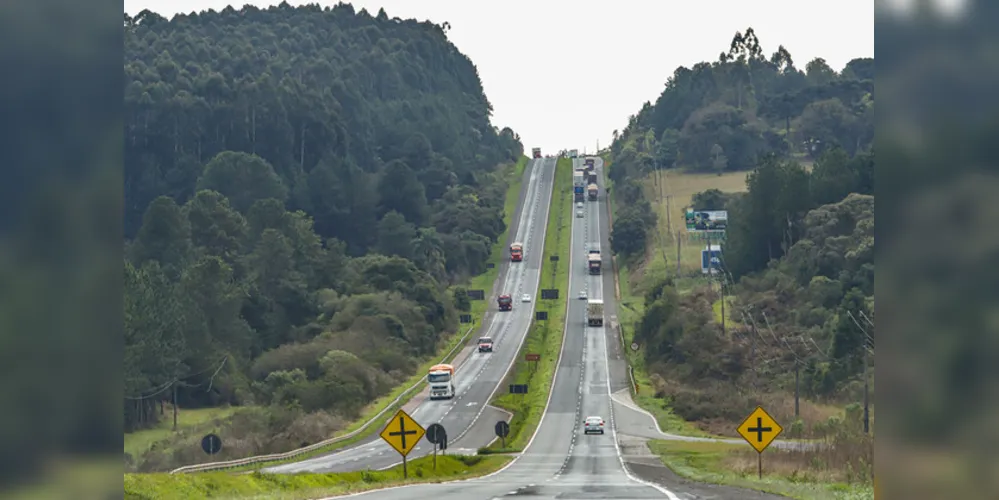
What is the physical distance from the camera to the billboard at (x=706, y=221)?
184000mm

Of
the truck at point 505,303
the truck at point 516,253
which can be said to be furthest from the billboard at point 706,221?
the truck at point 505,303

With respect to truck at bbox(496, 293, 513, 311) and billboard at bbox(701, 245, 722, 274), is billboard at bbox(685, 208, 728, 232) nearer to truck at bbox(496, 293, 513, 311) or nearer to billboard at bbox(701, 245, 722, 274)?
billboard at bbox(701, 245, 722, 274)

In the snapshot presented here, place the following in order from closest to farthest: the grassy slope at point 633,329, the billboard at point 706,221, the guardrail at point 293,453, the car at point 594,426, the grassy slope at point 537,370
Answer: the guardrail at point 293,453, the car at point 594,426, the grassy slope at point 537,370, the grassy slope at point 633,329, the billboard at point 706,221

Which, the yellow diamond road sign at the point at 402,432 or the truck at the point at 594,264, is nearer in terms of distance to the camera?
the yellow diamond road sign at the point at 402,432

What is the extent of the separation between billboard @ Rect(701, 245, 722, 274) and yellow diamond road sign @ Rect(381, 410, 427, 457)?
123 m

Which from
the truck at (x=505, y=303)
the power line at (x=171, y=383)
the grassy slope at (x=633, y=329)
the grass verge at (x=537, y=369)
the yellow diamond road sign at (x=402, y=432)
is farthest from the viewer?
the truck at (x=505, y=303)

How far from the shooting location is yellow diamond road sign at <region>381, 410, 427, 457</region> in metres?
38.6

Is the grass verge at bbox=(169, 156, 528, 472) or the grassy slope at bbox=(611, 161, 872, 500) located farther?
the grass verge at bbox=(169, 156, 528, 472)

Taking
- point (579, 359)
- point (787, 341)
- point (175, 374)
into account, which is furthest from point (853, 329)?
point (175, 374)

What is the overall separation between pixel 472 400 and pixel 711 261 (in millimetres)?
60542

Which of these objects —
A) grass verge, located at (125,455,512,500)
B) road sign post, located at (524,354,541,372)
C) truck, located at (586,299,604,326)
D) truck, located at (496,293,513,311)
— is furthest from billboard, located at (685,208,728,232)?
grass verge, located at (125,455,512,500)

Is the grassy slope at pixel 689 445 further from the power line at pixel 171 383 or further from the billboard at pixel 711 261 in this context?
the power line at pixel 171 383

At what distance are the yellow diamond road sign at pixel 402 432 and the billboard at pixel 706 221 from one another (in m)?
147

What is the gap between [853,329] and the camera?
9325 centimetres
